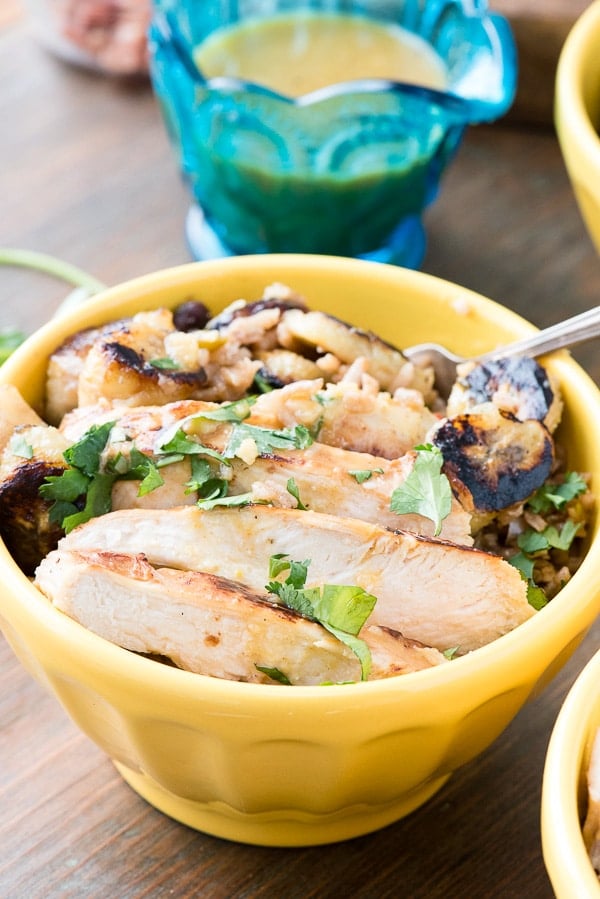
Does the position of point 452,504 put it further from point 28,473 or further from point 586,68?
point 586,68

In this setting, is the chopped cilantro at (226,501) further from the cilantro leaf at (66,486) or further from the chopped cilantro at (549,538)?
the chopped cilantro at (549,538)

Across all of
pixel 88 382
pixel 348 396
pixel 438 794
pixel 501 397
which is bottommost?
pixel 438 794

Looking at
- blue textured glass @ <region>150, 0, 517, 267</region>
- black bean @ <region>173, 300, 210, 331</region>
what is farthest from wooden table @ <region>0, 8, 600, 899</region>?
black bean @ <region>173, 300, 210, 331</region>

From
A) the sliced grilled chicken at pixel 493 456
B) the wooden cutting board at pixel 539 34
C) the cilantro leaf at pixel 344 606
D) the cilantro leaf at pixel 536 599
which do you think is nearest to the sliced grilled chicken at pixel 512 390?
the sliced grilled chicken at pixel 493 456

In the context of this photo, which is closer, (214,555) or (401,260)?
(214,555)

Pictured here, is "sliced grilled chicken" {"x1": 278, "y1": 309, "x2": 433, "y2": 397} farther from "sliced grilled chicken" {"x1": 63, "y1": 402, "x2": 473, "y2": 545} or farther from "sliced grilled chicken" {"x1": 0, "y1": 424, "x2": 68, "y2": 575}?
"sliced grilled chicken" {"x1": 0, "y1": 424, "x2": 68, "y2": 575}

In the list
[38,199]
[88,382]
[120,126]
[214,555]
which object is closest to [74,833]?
[214,555]
